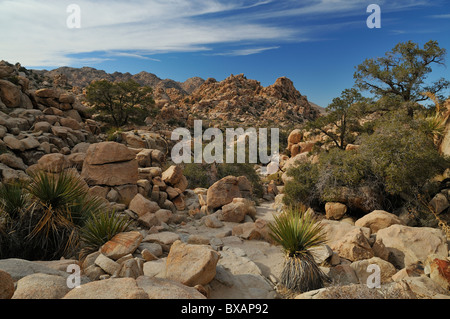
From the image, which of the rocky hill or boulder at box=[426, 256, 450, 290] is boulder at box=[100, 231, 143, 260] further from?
boulder at box=[426, 256, 450, 290]

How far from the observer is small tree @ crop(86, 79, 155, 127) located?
28.6 meters

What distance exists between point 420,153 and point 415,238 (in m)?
4.37

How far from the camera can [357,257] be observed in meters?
6.52

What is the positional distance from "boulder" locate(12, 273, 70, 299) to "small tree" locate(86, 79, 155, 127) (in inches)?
1069

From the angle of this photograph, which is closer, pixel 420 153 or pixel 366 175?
pixel 420 153

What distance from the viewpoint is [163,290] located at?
3533 mm

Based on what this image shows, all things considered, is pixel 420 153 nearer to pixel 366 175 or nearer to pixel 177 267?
pixel 366 175

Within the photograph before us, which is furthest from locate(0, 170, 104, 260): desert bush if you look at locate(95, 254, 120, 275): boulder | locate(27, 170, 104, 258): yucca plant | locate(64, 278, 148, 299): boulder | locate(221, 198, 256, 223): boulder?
locate(221, 198, 256, 223): boulder

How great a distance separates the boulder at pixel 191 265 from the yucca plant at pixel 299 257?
1572 mm

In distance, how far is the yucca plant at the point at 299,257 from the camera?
5.15 m

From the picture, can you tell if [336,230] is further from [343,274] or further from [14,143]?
[14,143]

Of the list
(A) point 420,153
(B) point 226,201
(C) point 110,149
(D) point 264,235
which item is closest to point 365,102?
(A) point 420,153
